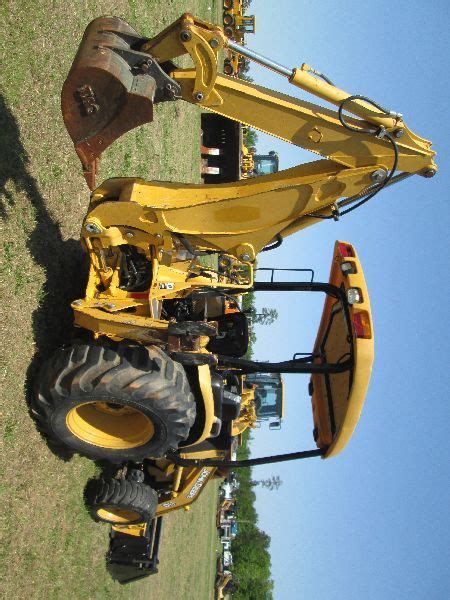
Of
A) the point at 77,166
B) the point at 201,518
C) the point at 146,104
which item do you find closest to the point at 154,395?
the point at 146,104

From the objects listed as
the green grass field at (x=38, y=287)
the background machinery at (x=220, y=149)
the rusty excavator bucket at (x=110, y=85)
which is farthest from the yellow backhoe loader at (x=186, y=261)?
the background machinery at (x=220, y=149)

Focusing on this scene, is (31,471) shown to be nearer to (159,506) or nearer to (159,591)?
(159,506)

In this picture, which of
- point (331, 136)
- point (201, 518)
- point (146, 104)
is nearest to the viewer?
point (146, 104)

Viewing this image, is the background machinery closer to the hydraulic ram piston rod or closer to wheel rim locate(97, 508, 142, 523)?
wheel rim locate(97, 508, 142, 523)

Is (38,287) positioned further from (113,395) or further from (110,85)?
(110,85)

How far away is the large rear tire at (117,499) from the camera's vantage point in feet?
22.8

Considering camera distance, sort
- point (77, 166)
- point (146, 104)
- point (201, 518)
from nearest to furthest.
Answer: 1. point (146, 104)
2. point (77, 166)
3. point (201, 518)

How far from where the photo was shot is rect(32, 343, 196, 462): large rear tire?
17.9 feet

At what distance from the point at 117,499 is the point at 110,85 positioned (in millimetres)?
4540

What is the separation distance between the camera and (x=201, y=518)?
1980 centimetres

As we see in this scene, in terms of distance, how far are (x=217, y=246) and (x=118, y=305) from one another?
105 cm

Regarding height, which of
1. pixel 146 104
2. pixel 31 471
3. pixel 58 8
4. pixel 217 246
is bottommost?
pixel 31 471

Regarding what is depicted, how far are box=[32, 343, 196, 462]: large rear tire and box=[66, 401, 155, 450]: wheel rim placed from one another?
0.01 m

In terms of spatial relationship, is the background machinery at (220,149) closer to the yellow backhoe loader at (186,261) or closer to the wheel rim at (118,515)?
the yellow backhoe loader at (186,261)
